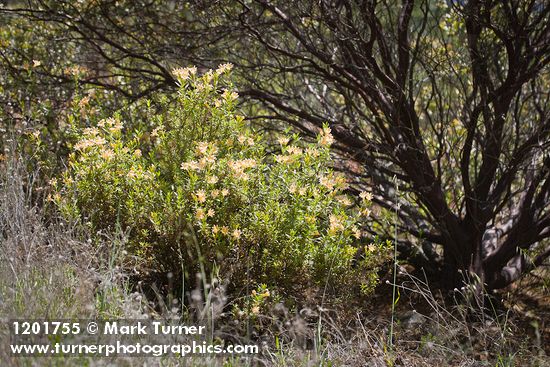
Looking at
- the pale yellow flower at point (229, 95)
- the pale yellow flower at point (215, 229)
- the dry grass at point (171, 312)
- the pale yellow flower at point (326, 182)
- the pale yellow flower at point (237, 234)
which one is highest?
the pale yellow flower at point (229, 95)

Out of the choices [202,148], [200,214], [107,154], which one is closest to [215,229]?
[200,214]

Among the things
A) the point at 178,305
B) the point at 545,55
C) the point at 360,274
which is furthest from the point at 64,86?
the point at 545,55

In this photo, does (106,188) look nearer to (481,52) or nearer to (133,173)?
(133,173)

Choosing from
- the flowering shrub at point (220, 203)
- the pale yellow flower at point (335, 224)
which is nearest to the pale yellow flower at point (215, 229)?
the flowering shrub at point (220, 203)

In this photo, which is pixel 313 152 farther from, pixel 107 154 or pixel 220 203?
pixel 107 154

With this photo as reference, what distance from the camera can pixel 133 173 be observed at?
3.02m

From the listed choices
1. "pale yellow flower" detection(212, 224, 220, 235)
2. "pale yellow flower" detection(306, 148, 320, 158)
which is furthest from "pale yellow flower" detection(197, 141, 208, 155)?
"pale yellow flower" detection(306, 148, 320, 158)

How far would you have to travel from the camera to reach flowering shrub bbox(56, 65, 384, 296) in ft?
9.53

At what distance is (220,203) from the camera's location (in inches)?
117

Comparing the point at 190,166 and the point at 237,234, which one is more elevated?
the point at 190,166

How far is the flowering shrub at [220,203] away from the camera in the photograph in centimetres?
291

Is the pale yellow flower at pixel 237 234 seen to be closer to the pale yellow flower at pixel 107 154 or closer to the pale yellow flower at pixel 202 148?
the pale yellow flower at pixel 202 148

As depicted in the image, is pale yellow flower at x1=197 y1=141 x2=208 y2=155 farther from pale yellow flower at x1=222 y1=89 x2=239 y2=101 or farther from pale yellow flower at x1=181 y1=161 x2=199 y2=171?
pale yellow flower at x1=222 y1=89 x2=239 y2=101

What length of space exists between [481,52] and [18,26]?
330 centimetres
